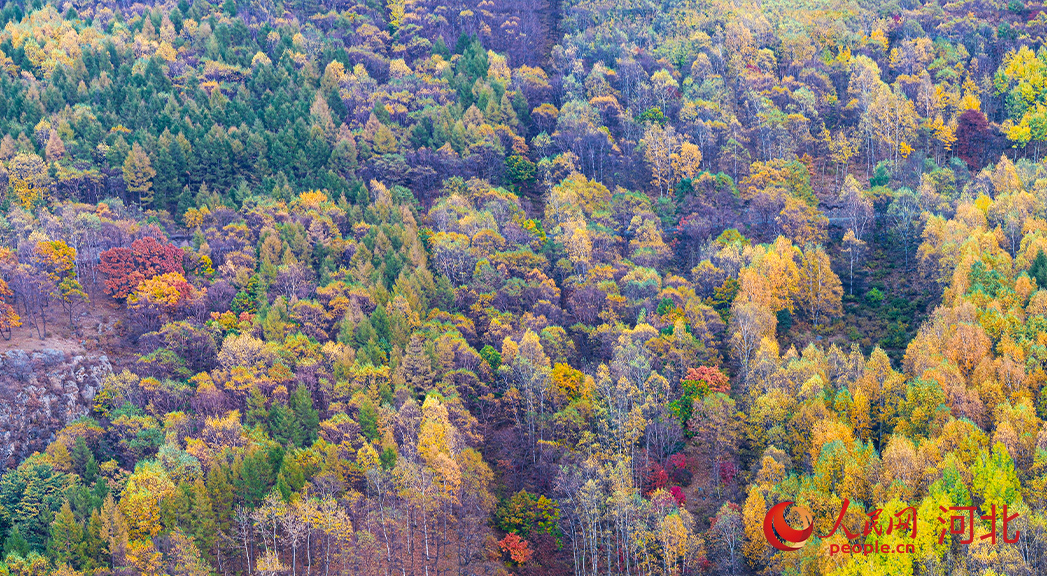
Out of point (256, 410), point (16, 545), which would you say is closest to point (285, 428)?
point (256, 410)

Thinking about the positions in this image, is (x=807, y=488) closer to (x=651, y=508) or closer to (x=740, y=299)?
(x=651, y=508)

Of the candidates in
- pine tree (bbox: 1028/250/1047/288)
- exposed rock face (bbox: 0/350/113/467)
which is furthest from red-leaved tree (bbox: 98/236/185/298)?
pine tree (bbox: 1028/250/1047/288)

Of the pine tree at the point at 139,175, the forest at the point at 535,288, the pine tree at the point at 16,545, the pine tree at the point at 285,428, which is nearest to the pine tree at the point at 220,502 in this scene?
the forest at the point at 535,288

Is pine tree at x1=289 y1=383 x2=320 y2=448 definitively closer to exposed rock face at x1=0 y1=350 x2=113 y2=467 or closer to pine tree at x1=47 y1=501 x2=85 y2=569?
exposed rock face at x1=0 y1=350 x2=113 y2=467

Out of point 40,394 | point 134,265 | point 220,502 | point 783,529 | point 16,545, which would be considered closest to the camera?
point 16,545

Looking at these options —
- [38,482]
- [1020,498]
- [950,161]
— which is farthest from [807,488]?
[950,161]

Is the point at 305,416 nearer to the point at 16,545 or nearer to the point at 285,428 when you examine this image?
the point at 285,428

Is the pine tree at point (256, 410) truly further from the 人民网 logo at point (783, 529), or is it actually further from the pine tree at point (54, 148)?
the pine tree at point (54, 148)
